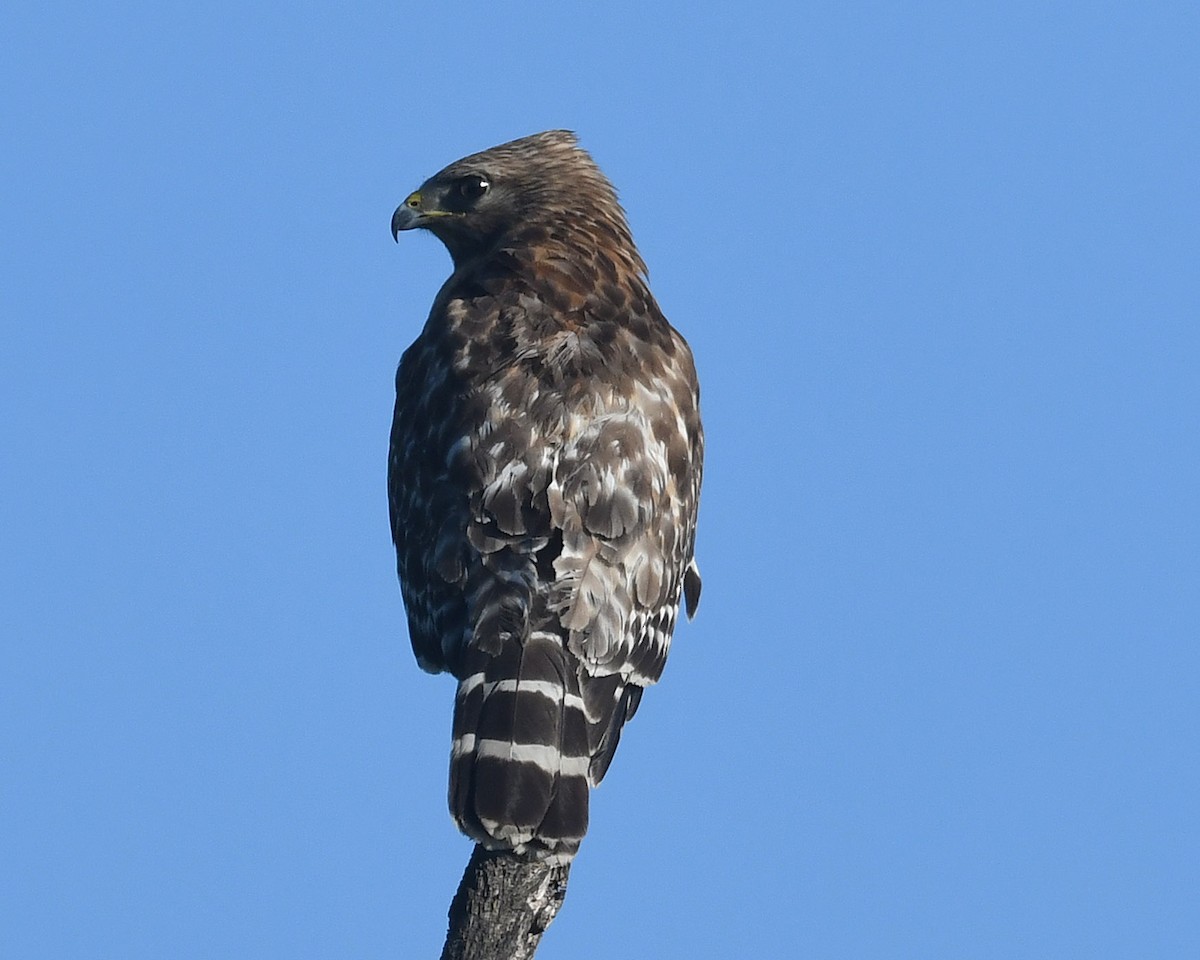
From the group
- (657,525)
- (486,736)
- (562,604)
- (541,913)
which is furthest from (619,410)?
(541,913)

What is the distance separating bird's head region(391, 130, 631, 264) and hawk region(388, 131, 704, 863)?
408 mm

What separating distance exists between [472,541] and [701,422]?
136 centimetres

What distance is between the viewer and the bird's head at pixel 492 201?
8.21 m

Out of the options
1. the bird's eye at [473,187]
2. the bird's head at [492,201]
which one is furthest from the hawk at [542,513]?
the bird's eye at [473,187]

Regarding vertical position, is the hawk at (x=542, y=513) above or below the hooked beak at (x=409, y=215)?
below

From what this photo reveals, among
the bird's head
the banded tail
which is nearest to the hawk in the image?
the banded tail

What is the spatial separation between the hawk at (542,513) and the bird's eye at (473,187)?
1.73ft

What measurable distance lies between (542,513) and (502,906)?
4.74ft

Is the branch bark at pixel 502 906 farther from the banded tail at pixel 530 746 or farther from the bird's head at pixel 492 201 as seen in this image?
the bird's head at pixel 492 201

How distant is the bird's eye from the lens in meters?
8.26

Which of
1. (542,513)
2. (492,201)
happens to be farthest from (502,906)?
(492,201)

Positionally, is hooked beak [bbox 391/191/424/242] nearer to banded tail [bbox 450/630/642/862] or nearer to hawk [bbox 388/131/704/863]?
hawk [bbox 388/131/704/863]

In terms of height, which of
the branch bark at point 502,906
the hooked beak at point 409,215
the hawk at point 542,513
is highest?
the hooked beak at point 409,215

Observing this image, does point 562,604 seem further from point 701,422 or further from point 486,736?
point 701,422
